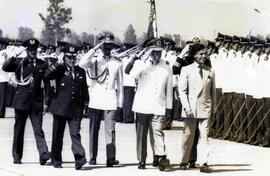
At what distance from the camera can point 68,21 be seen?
1421 cm

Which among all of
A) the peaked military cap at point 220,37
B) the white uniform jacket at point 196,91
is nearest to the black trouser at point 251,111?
the peaked military cap at point 220,37

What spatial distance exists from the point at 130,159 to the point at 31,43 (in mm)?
2370

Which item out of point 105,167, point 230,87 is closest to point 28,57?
point 105,167

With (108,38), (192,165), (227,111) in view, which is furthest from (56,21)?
(227,111)

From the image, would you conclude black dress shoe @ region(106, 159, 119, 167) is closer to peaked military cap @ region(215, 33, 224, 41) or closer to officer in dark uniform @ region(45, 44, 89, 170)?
officer in dark uniform @ region(45, 44, 89, 170)

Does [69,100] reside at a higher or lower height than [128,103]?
higher

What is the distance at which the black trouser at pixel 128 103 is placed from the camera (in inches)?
863

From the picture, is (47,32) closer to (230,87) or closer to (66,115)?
(66,115)

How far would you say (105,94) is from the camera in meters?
14.5

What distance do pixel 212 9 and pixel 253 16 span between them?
57 cm

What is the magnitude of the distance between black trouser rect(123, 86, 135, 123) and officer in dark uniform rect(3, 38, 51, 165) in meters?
7.49

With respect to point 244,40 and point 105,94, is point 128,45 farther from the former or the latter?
point 105,94

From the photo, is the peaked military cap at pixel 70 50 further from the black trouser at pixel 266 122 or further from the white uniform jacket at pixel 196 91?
the black trouser at pixel 266 122

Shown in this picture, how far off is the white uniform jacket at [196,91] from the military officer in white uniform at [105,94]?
0.92m
